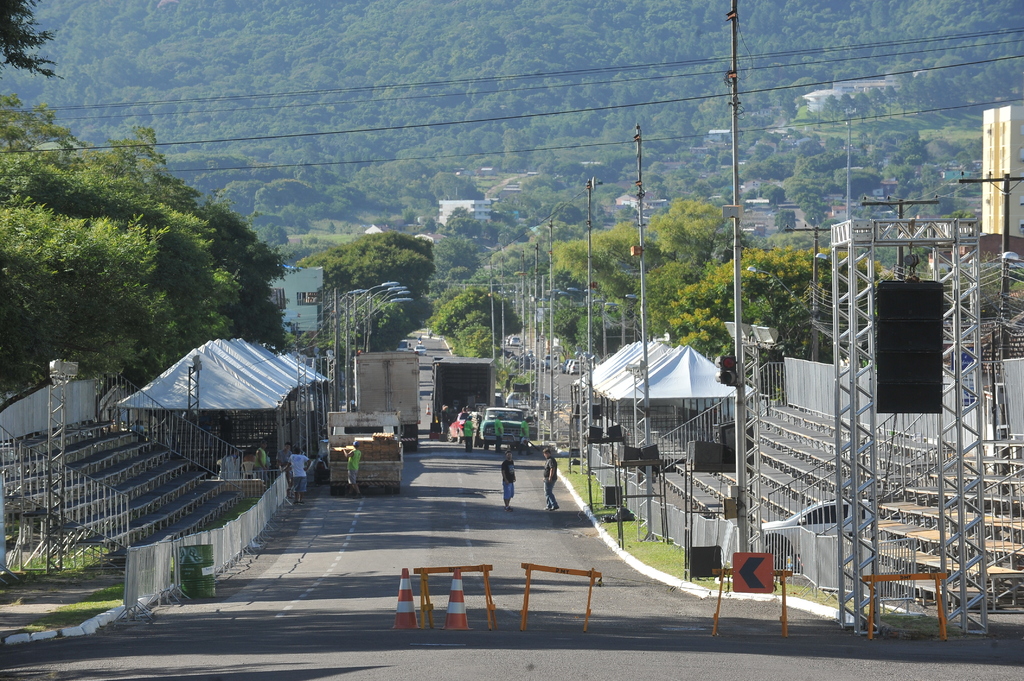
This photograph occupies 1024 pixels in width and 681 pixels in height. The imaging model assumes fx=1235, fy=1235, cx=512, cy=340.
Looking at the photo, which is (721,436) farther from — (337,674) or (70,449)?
(70,449)

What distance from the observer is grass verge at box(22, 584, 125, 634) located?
635 inches

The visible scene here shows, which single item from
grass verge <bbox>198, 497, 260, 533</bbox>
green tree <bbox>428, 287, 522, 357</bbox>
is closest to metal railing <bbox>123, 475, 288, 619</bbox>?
grass verge <bbox>198, 497, 260, 533</bbox>

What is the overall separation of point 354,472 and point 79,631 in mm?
19651

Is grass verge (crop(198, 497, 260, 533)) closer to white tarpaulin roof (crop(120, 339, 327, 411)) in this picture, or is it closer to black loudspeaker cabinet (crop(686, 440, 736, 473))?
white tarpaulin roof (crop(120, 339, 327, 411))

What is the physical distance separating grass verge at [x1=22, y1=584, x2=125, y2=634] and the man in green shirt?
15490mm

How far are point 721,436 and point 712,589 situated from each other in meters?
2.78

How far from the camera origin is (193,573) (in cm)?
1919

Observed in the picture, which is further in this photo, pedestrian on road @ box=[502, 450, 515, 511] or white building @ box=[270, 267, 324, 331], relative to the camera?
white building @ box=[270, 267, 324, 331]

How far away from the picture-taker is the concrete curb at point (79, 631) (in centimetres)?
1523

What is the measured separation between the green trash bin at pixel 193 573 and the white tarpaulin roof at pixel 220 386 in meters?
17.8

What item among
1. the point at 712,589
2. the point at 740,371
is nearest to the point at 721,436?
the point at 740,371

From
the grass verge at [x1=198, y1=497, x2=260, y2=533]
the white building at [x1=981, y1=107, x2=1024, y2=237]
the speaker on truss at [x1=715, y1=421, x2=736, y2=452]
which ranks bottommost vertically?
the grass verge at [x1=198, y1=497, x2=260, y2=533]

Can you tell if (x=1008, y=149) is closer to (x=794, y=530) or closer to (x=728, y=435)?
(x=794, y=530)

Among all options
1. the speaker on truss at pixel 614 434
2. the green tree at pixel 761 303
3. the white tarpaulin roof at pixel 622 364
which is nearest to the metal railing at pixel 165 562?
the speaker on truss at pixel 614 434
